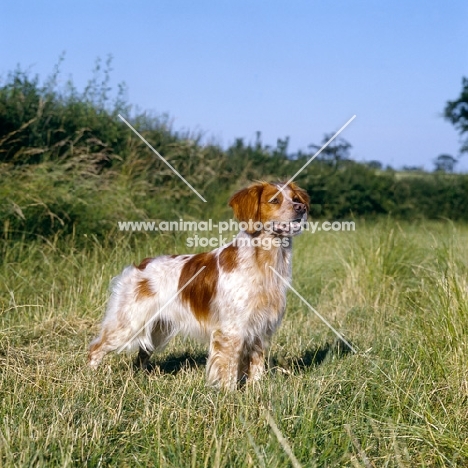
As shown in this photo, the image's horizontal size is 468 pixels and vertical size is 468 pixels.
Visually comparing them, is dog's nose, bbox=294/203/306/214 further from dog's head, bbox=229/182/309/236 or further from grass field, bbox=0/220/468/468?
grass field, bbox=0/220/468/468

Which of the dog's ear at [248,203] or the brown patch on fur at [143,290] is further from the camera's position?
the brown patch on fur at [143,290]

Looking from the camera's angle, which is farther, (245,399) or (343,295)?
(343,295)

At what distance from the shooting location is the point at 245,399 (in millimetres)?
4051

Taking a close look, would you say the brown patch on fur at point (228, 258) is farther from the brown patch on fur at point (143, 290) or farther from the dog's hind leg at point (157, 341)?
the dog's hind leg at point (157, 341)

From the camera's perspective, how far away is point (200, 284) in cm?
492

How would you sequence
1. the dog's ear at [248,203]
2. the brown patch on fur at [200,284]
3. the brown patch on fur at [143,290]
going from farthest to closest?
the brown patch on fur at [143,290]
the brown patch on fur at [200,284]
the dog's ear at [248,203]

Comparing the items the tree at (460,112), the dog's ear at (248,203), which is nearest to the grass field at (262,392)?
the dog's ear at (248,203)

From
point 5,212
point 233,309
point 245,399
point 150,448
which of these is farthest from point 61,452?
point 5,212

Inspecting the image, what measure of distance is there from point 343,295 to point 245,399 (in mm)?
3457

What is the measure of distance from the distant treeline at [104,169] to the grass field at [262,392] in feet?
4.47

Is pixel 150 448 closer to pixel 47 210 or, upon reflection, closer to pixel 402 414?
pixel 402 414

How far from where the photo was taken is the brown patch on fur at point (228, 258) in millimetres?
4766

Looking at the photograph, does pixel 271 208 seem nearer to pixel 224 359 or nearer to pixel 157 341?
pixel 224 359

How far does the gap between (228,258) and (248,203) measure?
43 cm
